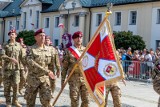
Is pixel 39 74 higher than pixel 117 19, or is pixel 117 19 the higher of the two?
pixel 117 19

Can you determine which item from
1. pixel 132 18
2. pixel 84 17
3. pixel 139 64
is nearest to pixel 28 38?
pixel 84 17

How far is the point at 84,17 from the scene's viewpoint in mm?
43812

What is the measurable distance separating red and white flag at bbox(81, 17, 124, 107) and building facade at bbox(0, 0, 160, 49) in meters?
26.9

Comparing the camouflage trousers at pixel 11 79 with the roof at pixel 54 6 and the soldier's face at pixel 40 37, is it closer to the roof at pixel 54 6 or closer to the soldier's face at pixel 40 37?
the soldier's face at pixel 40 37

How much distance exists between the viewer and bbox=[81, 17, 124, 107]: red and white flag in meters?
8.34

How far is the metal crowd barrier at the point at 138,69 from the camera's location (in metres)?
19.7

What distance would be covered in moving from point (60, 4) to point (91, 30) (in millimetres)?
7605

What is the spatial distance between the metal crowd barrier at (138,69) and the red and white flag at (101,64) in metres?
11.1

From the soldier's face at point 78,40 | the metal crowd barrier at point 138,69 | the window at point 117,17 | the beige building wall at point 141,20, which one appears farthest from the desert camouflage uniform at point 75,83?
the window at point 117,17

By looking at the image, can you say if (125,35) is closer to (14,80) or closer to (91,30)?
(91,30)

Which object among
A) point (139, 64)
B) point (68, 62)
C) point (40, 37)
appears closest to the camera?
point (40, 37)

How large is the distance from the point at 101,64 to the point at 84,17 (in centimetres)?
3559

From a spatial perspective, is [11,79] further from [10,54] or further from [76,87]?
[76,87]

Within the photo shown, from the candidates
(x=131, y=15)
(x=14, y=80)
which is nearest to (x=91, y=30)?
(x=131, y=15)
